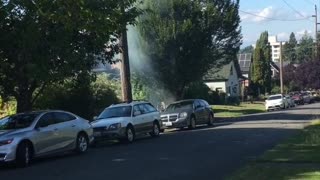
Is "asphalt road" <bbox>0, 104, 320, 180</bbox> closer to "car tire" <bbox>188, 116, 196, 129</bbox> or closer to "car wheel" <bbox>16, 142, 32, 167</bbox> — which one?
"car wheel" <bbox>16, 142, 32, 167</bbox>

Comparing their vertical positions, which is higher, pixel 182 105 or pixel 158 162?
pixel 182 105

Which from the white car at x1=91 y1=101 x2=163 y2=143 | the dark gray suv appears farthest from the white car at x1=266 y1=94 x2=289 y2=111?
the white car at x1=91 y1=101 x2=163 y2=143

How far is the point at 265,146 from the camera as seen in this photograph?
18.0m

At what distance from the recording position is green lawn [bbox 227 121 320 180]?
11.4 metres

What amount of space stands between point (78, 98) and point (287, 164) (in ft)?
62.0

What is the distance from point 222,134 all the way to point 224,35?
61.4ft

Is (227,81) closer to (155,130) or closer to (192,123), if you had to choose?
(192,123)

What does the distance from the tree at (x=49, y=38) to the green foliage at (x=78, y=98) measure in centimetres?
516

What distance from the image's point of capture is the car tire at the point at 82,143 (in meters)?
18.4

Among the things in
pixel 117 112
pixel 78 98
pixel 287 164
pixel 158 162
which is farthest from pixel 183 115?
pixel 287 164

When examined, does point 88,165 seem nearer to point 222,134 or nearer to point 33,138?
point 33,138

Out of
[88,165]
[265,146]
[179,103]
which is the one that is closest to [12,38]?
[88,165]

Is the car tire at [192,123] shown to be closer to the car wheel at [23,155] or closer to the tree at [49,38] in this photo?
the tree at [49,38]

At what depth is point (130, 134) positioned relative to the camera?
22.1 meters
